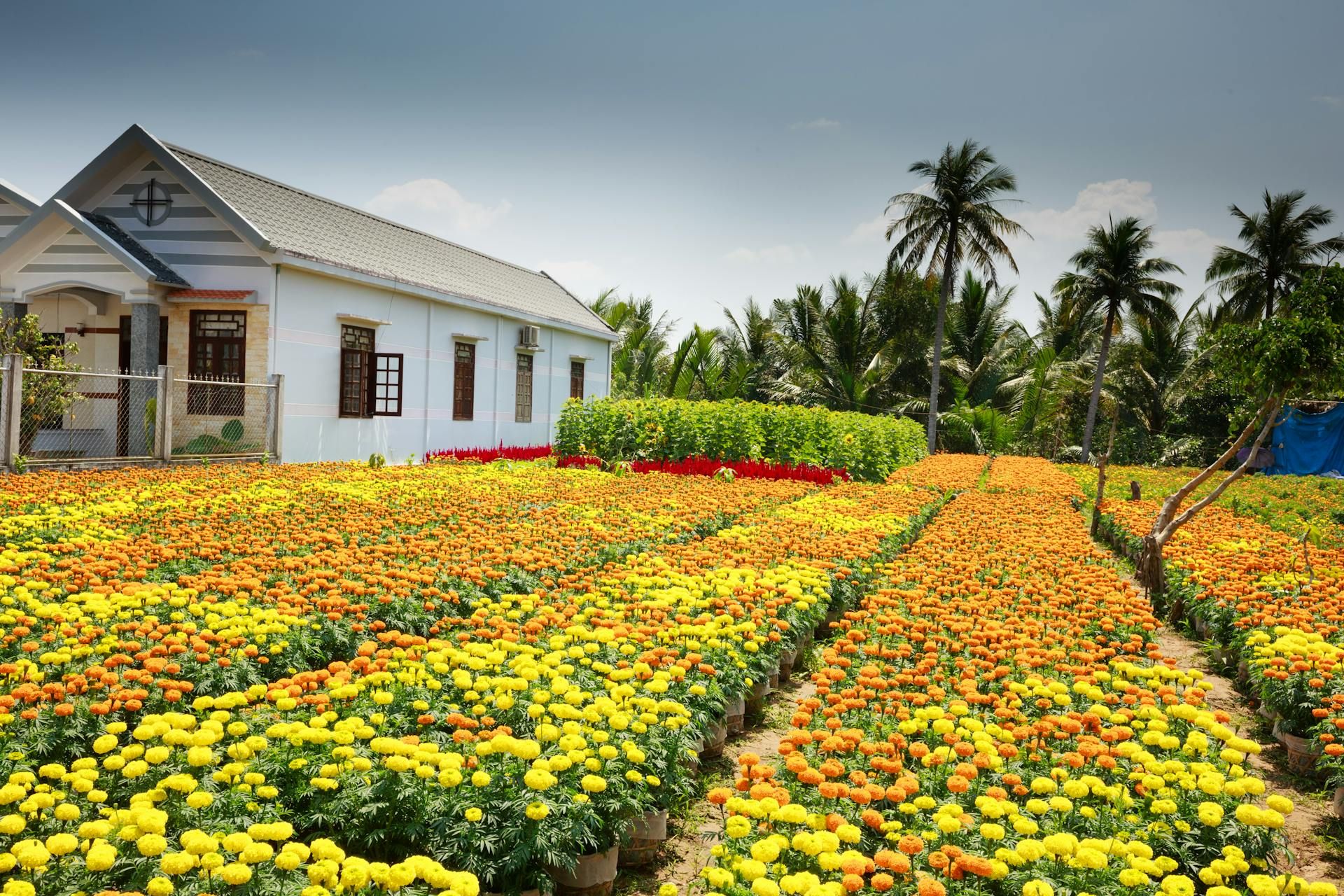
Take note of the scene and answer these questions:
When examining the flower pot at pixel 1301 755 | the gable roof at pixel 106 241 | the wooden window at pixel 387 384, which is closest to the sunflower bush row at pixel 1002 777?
the flower pot at pixel 1301 755

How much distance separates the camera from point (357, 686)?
4188 millimetres

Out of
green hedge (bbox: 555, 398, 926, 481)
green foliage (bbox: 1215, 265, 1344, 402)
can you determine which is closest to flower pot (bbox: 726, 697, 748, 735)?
green foliage (bbox: 1215, 265, 1344, 402)

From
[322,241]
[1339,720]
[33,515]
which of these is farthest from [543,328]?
[1339,720]

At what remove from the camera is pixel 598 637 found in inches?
203

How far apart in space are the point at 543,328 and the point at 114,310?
1084cm

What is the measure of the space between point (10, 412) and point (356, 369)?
6.43 metres

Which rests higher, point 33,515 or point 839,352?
point 839,352

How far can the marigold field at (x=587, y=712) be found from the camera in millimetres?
3145

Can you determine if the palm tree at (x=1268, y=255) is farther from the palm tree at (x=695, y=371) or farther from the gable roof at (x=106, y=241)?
A: the gable roof at (x=106, y=241)

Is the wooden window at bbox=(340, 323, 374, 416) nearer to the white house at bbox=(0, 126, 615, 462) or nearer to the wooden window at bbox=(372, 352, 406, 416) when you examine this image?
the white house at bbox=(0, 126, 615, 462)

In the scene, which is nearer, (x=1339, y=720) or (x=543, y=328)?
(x=1339, y=720)

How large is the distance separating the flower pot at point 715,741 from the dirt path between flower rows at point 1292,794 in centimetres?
261

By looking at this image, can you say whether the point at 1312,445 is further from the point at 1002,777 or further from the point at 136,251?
the point at 136,251

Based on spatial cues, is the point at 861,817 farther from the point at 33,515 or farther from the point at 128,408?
the point at 128,408
